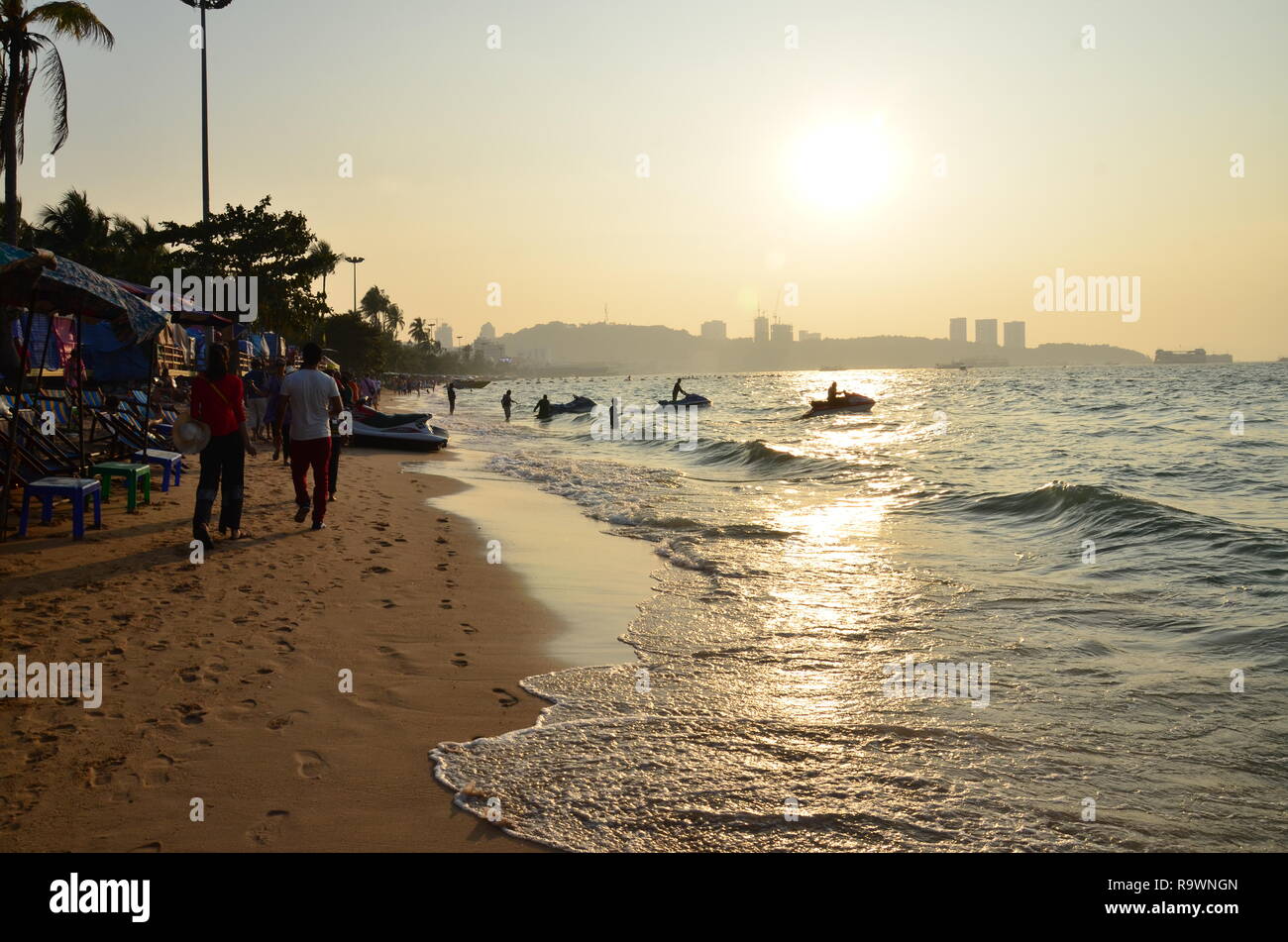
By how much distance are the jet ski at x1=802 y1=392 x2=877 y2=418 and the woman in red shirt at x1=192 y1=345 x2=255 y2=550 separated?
43244 mm

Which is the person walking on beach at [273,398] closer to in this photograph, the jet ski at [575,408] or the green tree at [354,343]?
the jet ski at [575,408]

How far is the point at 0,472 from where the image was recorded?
30.2ft

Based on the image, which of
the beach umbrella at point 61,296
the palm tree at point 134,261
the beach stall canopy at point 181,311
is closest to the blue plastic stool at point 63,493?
the beach umbrella at point 61,296

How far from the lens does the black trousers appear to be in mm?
8422

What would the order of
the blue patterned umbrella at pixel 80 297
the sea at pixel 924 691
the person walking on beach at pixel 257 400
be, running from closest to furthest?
the sea at pixel 924 691 → the blue patterned umbrella at pixel 80 297 → the person walking on beach at pixel 257 400

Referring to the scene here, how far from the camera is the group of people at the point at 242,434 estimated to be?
8.42 metres

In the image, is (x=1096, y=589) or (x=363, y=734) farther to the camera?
(x=1096, y=589)

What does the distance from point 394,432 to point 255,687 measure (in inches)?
796

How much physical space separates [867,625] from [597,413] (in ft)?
149

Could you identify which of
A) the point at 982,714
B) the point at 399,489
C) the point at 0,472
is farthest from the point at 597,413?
the point at 982,714

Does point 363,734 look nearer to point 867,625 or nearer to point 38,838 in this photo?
point 38,838

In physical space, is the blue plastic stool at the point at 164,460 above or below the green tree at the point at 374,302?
below

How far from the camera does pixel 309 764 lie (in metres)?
4.27

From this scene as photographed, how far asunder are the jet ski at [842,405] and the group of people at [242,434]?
40581 millimetres
